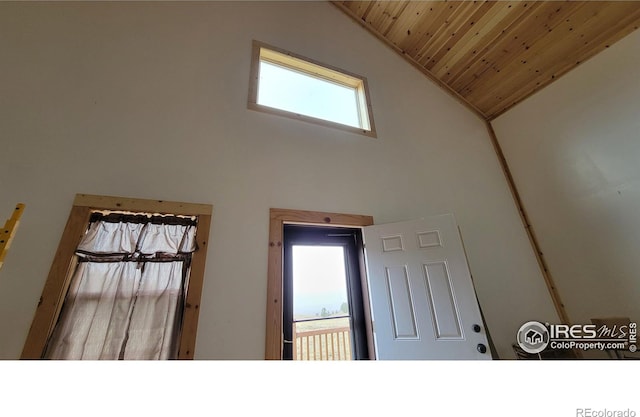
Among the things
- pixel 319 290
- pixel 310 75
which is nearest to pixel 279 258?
pixel 319 290

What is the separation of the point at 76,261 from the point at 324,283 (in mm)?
1716

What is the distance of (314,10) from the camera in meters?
3.16

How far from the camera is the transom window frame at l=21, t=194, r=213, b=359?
1244mm

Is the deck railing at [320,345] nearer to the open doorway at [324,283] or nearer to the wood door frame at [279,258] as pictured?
the open doorway at [324,283]

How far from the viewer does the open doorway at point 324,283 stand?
79.1 inches

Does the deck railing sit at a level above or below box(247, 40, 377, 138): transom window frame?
below

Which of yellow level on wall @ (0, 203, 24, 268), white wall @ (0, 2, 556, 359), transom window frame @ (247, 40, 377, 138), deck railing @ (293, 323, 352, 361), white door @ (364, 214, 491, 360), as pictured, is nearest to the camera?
yellow level on wall @ (0, 203, 24, 268)

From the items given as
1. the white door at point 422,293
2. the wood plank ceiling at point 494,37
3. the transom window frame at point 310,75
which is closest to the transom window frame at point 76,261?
the transom window frame at point 310,75

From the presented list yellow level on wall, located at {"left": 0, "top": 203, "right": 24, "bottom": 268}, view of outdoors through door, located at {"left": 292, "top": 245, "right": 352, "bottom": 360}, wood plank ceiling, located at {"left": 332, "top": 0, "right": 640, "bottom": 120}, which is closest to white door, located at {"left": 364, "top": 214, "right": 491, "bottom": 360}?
view of outdoors through door, located at {"left": 292, "top": 245, "right": 352, "bottom": 360}

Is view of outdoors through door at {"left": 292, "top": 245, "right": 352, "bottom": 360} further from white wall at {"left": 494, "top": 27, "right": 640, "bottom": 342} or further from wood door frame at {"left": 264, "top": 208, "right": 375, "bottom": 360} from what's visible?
white wall at {"left": 494, "top": 27, "right": 640, "bottom": 342}

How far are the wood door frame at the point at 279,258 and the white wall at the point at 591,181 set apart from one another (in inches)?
95.3

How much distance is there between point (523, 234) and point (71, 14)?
508 centimetres

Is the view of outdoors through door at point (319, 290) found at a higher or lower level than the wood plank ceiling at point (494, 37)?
lower

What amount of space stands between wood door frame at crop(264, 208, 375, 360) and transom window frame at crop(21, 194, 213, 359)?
1.49ft
